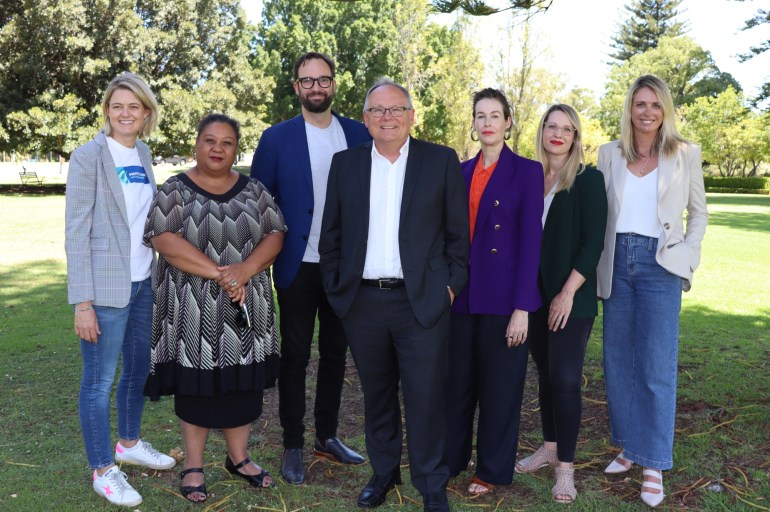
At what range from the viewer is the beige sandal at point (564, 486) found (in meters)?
3.60

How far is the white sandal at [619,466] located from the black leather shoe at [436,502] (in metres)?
1.10

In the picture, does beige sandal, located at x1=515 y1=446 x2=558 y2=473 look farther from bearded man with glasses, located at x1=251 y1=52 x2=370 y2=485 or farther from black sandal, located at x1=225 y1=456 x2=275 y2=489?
black sandal, located at x1=225 y1=456 x2=275 y2=489

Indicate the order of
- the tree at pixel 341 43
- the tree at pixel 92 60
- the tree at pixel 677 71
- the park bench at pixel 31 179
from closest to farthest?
1. the tree at pixel 92 60
2. the park bench at pixel 31 179
3. the tree at pixel 341 43
4. the tree at pixel 677 71

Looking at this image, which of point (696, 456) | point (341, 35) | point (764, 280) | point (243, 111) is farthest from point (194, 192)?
point (341, 35)

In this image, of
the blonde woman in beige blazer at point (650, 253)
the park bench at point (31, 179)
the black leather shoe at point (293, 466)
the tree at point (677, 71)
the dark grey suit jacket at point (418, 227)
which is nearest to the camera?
the dark grey suit jacket at point (418, 227)

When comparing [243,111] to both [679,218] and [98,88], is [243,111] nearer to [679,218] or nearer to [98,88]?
[98,88]

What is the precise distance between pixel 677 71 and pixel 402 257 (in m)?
63.8

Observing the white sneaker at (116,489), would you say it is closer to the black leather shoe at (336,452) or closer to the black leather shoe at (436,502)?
the black leather shoe at (336,452)

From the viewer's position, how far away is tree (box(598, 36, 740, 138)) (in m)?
58.5

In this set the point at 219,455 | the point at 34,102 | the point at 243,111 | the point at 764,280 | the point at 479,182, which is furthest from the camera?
the point at 243,111

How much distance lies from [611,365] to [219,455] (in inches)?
Answer: 96.2

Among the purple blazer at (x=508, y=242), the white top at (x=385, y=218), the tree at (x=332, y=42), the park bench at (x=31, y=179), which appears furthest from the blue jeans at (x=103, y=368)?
the tree at (x=332, y=42)

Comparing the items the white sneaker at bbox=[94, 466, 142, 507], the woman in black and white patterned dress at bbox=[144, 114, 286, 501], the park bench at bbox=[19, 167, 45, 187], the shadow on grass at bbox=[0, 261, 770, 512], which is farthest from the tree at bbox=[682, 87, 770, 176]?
the white sneaker at bbox=[94, 466, 142, 507]

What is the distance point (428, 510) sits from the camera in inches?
135
